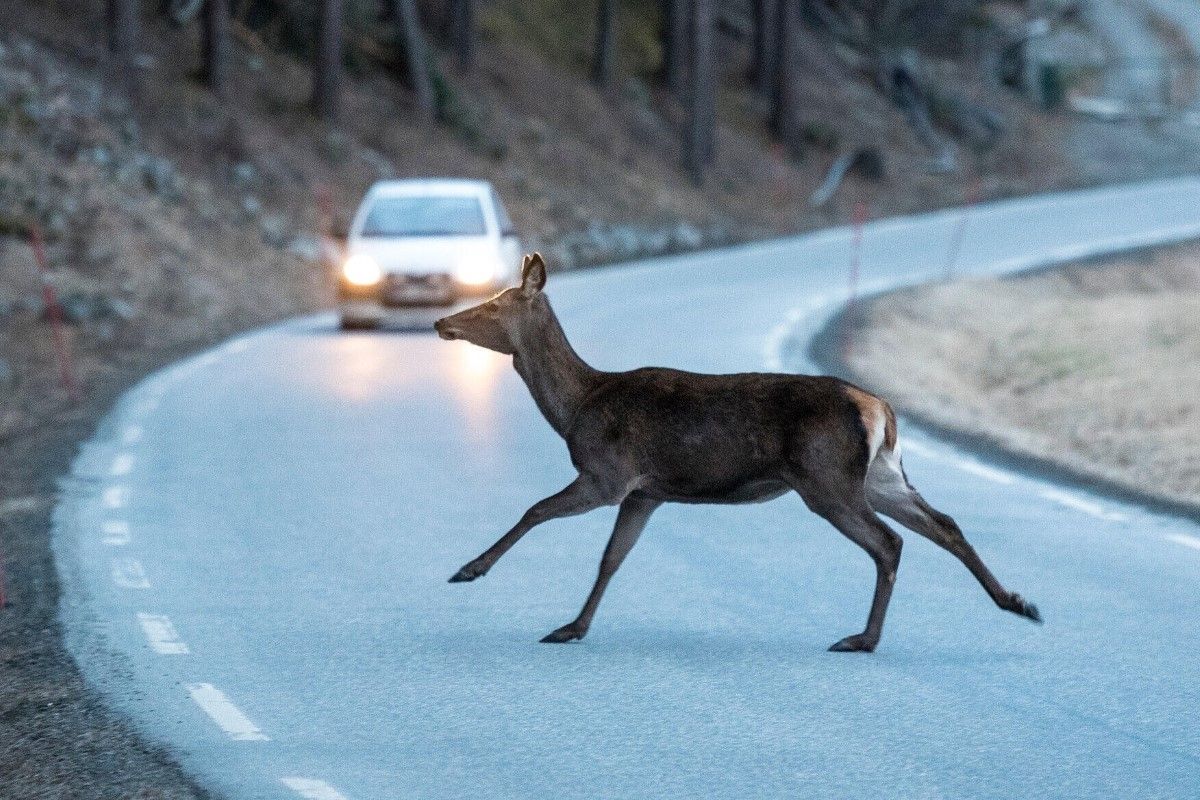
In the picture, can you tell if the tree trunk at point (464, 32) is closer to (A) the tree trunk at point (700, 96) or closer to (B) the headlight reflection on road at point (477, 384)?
(A) the tree trunk at point (700, 96)

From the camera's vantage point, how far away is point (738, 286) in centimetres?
3203

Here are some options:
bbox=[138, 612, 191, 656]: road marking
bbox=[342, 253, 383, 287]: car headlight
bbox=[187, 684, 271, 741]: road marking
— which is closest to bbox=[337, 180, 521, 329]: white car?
bbox=[342, 253, 383, 287]: car headlight

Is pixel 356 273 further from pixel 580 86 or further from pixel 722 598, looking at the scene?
pixel 580 86

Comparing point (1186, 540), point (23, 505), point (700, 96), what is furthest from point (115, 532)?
point (700, 96)

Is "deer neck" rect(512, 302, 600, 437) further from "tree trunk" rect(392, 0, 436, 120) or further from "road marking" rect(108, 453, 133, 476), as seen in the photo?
"tree trunk" rect(392, 0, 436, 120)

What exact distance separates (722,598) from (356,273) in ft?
52.2

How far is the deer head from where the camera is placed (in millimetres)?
9023

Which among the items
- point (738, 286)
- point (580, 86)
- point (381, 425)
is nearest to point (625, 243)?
point (738, 286)

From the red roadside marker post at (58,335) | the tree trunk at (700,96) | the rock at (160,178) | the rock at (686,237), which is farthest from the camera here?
the tree trunk at (700,96)

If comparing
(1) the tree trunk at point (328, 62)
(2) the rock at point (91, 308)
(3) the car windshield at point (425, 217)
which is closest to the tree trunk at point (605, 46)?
(1) the tree trunk at point (328, 62)

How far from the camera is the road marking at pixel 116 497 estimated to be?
13320 millimetres

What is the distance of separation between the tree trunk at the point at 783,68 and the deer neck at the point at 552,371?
46.1 meters

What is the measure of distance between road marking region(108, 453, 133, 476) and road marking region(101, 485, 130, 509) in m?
0.69

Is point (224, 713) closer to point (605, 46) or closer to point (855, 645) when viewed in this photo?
point (855, 645)
